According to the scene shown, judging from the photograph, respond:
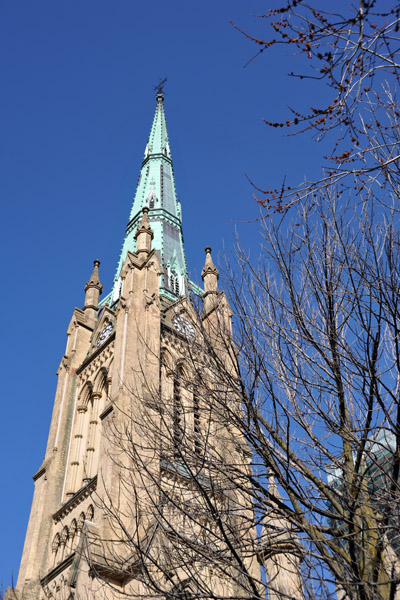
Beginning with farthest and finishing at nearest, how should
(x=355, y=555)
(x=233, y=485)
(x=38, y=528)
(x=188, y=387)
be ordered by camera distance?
1. (x=38, y=528)
2. (x=188, y=387)
3. (x=233, y=485)
4. (x=355, y=555)

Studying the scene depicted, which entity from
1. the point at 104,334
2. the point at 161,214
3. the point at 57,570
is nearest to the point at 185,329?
the point at 57,570

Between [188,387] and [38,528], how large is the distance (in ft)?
49.5

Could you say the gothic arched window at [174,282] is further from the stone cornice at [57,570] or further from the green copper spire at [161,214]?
the stone cornice at [57,570]

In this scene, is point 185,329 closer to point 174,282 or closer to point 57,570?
point 57,570

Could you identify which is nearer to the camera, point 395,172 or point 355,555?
point 395,172

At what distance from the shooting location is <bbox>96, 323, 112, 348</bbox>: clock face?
27906 mm

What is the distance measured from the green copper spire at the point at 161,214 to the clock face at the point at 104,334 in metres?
4.08

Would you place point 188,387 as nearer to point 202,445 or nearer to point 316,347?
point 202,445

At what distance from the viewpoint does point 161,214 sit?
38.2 meters

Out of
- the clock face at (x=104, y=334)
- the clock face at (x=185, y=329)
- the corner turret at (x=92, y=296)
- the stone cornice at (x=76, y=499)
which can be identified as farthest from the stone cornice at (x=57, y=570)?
the corner turret at (x=92, y=296)

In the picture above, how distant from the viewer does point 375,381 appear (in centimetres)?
740

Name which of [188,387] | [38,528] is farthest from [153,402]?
[38,528]

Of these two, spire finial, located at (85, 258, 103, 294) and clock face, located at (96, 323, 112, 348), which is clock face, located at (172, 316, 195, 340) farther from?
spire finial, located at (85, 258, 103, 294)

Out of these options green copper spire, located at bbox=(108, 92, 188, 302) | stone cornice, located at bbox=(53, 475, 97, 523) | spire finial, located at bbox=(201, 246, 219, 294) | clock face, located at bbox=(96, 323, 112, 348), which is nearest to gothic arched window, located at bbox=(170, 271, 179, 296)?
green copper spire, located at bbox=(108, 92, 188, 302)
